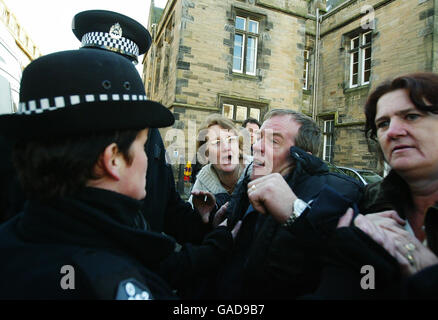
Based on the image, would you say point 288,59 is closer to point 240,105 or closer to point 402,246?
point 240,105

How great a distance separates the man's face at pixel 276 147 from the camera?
183cm

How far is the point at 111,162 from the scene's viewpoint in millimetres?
922

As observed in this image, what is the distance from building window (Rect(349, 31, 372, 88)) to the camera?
1258cm

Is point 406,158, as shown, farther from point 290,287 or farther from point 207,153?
point 207,153

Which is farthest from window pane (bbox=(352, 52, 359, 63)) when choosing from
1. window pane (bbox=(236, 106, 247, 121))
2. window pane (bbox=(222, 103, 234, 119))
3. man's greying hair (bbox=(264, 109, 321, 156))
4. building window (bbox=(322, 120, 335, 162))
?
man's greying hair (bbox=(264, 109, 321, 156))

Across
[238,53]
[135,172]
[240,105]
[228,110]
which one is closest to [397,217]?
[135,172]

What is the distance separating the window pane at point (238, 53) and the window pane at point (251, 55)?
1.04 ft

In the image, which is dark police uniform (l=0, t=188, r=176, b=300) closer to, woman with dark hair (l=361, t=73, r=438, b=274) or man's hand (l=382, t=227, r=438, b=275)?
man's hand (l=382, t=227, r=438, b=275)

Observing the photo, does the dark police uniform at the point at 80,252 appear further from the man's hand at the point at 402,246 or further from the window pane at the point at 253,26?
the window pane at the point at 253,26

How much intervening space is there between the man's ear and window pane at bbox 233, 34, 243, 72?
37.7 ft

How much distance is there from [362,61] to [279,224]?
46.0 feet

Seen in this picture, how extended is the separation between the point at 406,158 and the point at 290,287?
32.8 inches

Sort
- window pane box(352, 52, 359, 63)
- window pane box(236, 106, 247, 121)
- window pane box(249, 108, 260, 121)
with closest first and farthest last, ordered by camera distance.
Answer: window pane box(236, 106, 247, 121) < window pane box(249, 108, 260, 121) < window pane box(352, 52, 359, 63)

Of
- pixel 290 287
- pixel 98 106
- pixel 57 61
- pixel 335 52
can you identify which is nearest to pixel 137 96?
pixel 98 106
